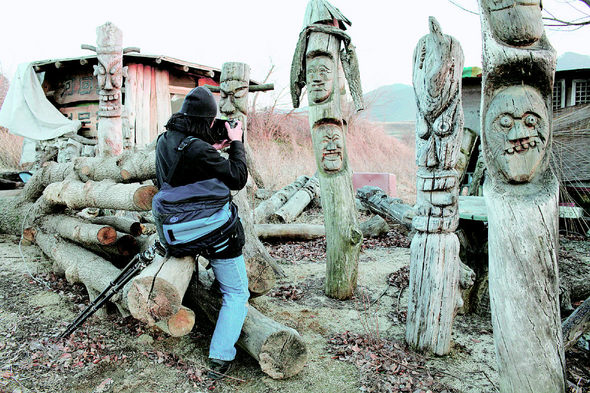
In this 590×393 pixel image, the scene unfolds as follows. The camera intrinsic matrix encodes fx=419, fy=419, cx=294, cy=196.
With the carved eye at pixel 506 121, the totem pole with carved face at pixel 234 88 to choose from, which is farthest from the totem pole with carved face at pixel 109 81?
the carved eye at pixel 506 121

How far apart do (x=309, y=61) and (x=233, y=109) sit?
111 cm

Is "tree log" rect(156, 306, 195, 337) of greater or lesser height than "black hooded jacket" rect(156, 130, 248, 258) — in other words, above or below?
below

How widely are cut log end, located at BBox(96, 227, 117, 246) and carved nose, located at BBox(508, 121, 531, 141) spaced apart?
148 inches

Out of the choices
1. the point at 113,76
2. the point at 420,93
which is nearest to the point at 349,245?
the point at 420,93

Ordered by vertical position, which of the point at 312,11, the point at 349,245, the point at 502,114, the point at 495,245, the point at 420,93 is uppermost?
the point at 312,11

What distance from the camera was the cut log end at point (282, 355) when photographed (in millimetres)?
2697

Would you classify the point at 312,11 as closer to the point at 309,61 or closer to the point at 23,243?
the point at 309,61

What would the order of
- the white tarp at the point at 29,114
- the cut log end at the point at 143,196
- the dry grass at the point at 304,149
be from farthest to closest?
the dry grass at the point at 304,149 → the white tarp at the point at 29,114 → the cut log end at the point at 143,196

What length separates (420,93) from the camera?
2865 millimetres

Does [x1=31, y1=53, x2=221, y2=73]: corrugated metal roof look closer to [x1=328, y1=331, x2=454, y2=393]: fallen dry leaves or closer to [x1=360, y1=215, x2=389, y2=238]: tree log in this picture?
[x1=360, y1=215, x2=389, y2=238]: tree log

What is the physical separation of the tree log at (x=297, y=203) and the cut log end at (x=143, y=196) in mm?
4060

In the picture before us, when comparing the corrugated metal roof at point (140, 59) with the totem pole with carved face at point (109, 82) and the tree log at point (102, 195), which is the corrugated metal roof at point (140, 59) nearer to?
the totem pole with carved face at point (109, 82)

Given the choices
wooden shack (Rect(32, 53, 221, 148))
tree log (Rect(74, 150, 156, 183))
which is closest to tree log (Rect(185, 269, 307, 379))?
tree log (Rect(74, 150, 156, 183))

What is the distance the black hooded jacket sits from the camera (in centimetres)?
257
